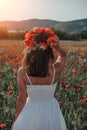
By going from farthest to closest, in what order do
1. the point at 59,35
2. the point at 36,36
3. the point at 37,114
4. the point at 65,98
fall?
1. the point at 59,35
2. the point at 65,98
3. the point at 37,114
4. the point at 36,36

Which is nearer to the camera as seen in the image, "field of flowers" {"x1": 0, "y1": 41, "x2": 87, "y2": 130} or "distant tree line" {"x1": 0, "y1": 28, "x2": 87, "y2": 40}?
"field of flowers" {"x1": 0, "y1": 41, "x2": 87, "y2": 130}

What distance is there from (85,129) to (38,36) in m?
2.55

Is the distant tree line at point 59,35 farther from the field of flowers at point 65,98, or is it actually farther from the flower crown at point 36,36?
the flower crown at point 36,36

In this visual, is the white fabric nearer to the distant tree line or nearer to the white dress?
the white dress

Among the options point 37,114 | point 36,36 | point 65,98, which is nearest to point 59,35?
point 65,98

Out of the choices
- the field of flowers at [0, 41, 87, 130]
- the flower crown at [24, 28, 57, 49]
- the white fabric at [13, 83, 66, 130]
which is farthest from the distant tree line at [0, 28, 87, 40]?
the flower crown at [24, 28, 57, 49]

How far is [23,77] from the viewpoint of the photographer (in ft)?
15.7

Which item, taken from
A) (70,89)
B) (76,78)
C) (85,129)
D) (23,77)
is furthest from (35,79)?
(76,78)

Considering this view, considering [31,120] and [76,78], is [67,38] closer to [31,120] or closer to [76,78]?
[76,78]

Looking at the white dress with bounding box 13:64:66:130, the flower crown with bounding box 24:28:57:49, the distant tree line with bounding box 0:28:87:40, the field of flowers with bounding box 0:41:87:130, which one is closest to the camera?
the flower crown with bounding box 24:28:57:49

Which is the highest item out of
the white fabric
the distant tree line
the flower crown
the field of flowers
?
the flower crown

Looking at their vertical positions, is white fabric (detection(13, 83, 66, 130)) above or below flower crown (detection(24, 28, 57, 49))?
below

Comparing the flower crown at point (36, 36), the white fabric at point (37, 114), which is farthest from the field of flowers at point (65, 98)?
the flower crown at point (36, 36)

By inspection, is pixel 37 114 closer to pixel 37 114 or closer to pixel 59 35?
pixel 37 114
